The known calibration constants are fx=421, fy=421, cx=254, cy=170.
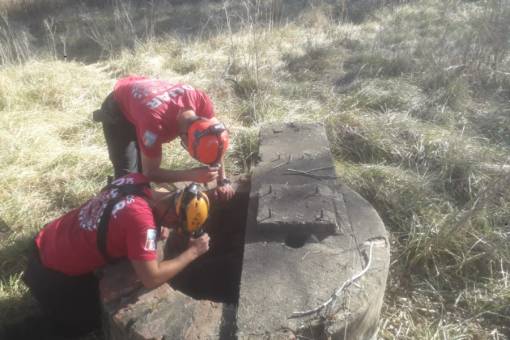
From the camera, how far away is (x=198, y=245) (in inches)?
81.3

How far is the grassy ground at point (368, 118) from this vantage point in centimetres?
263

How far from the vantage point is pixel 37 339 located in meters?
2.39

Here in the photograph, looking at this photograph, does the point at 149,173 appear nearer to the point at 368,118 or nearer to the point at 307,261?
the point at 307,261

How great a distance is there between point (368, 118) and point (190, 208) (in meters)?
2.75

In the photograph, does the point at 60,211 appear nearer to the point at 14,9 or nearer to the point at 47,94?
the point at 47,94

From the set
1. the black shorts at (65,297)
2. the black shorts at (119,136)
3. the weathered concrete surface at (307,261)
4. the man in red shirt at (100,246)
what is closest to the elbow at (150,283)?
the man in red shirt at (100,246)

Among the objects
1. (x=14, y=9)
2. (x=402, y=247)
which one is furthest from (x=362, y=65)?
A: (x=14, y=9)

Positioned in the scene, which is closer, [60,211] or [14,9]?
[60,211]

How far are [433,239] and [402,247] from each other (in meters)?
0.21

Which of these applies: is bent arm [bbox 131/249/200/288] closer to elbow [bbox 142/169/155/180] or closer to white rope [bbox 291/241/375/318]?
white rope [bbox 291/241/375/318]

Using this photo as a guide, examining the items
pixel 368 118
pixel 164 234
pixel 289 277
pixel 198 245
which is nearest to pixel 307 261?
pixel 289 277

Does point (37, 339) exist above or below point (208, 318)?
below

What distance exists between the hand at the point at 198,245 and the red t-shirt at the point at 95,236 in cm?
22

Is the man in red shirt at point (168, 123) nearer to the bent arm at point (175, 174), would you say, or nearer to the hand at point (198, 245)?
the bent arm at point (175, 174)
